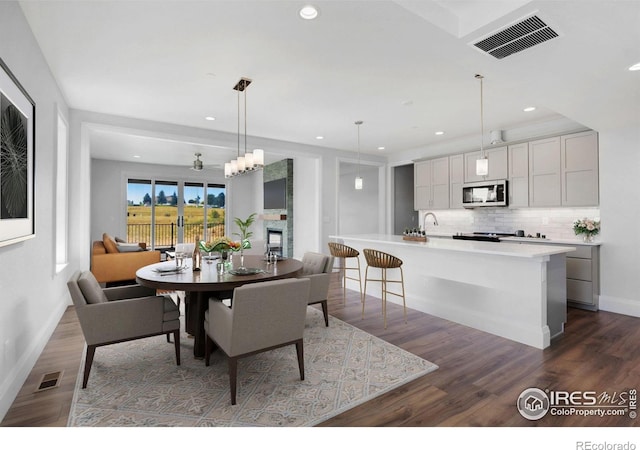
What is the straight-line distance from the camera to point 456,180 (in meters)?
5.79

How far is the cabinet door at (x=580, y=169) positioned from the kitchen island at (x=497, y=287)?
1.31 m

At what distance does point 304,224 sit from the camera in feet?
24.6

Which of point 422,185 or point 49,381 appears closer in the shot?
point 49,381

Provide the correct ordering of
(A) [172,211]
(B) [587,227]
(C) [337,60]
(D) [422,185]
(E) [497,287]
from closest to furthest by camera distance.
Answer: (C) [337,60] → (E) [497,287] → (B) [587,227] → (D) [422,185] → (A) [172,211]

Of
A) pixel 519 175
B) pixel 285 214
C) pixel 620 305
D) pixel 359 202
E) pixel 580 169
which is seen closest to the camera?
pixel 620 305

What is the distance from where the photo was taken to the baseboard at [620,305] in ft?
12.6

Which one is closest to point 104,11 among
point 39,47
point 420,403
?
point 39,47

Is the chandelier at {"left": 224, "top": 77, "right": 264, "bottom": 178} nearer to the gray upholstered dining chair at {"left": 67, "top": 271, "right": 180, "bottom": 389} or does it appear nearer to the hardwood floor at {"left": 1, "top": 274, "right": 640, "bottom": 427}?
the gray upholstered dining chair at {"left": 67, "top": 271, "right": 180, "bottom": 389}

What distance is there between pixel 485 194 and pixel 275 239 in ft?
16.8

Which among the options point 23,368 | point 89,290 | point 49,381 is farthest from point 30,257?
point 49,381

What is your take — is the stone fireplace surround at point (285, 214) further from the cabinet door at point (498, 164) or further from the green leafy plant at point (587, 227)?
the green leafy plant at point (587, 227)

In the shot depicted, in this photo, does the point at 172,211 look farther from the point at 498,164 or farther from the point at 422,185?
the point at 498,164

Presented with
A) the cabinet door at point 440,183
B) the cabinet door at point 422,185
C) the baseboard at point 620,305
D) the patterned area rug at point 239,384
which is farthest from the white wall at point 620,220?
the patterned area rug at point 239,384

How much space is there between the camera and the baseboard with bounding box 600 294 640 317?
3855 millimetres
